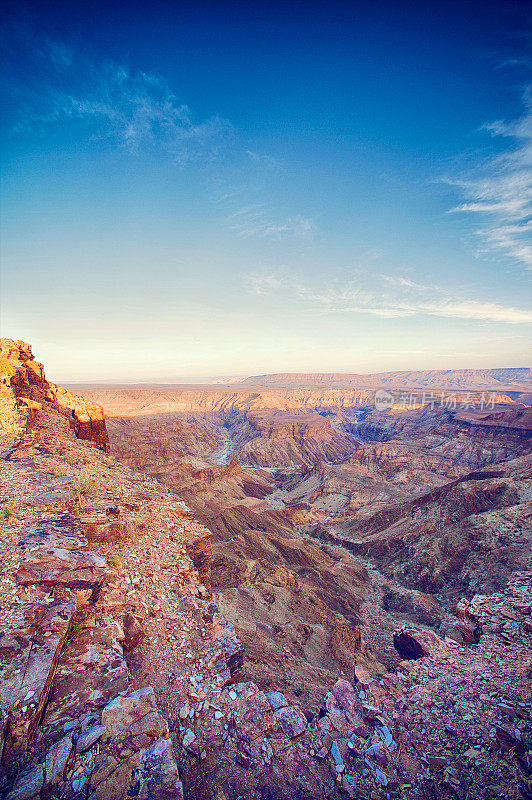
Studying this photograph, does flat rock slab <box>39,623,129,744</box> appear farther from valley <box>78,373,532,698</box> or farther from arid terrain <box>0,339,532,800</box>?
valley <box>78,373,532,698</box>

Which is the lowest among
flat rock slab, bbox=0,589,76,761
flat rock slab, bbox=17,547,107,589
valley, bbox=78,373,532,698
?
valley, bbox=78,373,532,698

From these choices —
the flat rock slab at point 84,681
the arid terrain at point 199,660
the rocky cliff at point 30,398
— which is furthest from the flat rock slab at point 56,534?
the rocky cliff at point 30,398

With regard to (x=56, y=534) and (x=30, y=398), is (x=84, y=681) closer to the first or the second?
(x=56, y=534)

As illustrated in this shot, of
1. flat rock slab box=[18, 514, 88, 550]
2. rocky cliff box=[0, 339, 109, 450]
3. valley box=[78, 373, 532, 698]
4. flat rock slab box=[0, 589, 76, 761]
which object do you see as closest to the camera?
flat rock slab box=[0, 589, 76, 761]

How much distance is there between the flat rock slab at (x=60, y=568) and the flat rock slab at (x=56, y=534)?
219 mm

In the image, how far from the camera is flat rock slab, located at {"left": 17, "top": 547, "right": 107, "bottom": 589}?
6035mm

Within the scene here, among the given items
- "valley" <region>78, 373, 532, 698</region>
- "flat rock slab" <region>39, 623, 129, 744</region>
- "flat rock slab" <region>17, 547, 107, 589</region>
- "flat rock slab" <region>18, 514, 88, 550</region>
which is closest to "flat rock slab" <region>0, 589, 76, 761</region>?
"flat rock slab" <region>39, 623, 129, 744</region>

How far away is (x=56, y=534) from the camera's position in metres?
7.41

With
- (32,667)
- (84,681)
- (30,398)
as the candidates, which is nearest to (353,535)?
(30,398)

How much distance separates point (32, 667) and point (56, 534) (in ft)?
11.1

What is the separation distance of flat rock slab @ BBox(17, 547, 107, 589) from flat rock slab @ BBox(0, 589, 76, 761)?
40 centimetres

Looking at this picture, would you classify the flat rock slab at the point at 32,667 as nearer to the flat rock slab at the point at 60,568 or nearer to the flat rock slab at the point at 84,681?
the flat rock slab at the point at 84,681

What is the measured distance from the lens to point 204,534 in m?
11.4

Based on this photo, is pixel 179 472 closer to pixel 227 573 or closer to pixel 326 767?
pixel 227 573
